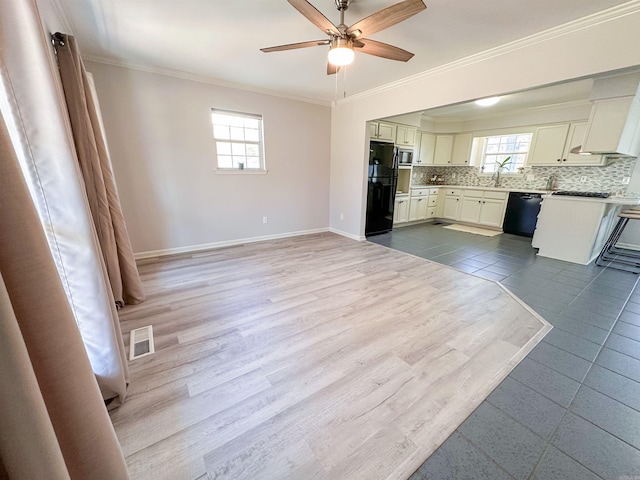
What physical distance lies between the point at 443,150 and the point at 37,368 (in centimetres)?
762

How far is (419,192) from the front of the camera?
626cm

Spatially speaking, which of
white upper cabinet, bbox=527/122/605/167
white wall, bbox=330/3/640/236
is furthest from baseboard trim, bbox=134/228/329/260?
white upper cabinet, bbox=527/122/605/167

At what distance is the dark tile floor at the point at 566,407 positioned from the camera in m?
1.20

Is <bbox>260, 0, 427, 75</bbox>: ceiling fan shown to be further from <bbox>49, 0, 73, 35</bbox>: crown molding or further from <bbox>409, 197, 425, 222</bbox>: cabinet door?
<bbox>409, 197, 425, 222</bbox>: cabinet door

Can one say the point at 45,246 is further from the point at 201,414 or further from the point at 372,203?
the point at 372,203

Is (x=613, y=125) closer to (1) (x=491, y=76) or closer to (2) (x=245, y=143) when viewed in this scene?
(1) (x=491, y=76)

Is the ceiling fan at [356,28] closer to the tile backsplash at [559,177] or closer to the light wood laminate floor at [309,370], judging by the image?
the light wood laminate floor at [309,370]

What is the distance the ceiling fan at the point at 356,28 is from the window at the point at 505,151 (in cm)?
509

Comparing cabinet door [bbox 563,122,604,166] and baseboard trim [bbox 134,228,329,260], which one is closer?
baseboard trim [bbox 134,228,329,260]

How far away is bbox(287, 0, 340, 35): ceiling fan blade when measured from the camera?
162 centimetres

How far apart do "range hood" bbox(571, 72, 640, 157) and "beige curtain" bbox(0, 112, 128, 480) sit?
519 centimetres

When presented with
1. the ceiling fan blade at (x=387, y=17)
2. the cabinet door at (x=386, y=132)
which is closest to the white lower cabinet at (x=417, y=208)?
the cabinet door at (x=386, y=132)

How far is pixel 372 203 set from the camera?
5098 millimetres

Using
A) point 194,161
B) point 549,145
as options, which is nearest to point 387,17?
point 194,161
